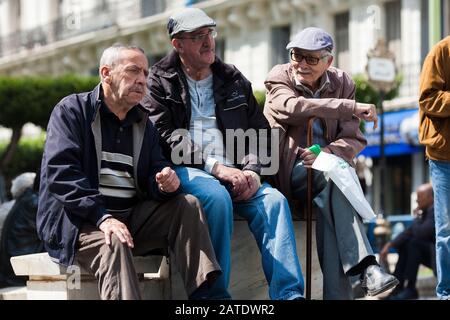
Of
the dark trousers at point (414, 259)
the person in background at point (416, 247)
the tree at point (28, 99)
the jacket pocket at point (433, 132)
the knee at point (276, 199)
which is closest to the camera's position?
→ the knee at point (276, 199)

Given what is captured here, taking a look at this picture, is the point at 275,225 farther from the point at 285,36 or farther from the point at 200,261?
the point at 285,36

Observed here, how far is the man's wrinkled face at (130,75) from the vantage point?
5578 mm

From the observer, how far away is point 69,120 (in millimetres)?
5531

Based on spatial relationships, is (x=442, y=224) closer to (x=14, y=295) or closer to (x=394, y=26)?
(x=14, y=295)

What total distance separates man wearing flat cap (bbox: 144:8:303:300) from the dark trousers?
22.7 feet

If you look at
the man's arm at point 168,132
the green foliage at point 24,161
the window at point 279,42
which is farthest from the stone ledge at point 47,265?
the window at point 279,42

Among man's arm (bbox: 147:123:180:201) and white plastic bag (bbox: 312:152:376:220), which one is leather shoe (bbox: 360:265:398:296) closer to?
white plastic bag (bbox: 312:152:376:220)

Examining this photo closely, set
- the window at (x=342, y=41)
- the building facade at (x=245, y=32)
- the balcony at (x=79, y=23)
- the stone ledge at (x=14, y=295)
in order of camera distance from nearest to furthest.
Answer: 1. the stone ledge at (x=14, y=295)
2. the building facade at (x=245, y=32)
3. the window at (x=342, y=41)
4. the balcony at (x=79, y=23)

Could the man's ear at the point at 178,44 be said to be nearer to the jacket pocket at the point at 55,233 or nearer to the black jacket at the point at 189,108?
the black jacket at the point at 189,108

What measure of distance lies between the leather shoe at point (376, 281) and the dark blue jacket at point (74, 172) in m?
1.25

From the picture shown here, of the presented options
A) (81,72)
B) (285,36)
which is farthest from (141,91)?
(81,72)

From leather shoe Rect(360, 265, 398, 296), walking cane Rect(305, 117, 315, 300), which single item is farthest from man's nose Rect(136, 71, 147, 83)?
leather shoe Rect(360, 265, 398, 296)

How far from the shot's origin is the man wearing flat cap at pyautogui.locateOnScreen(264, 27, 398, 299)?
607 cm
